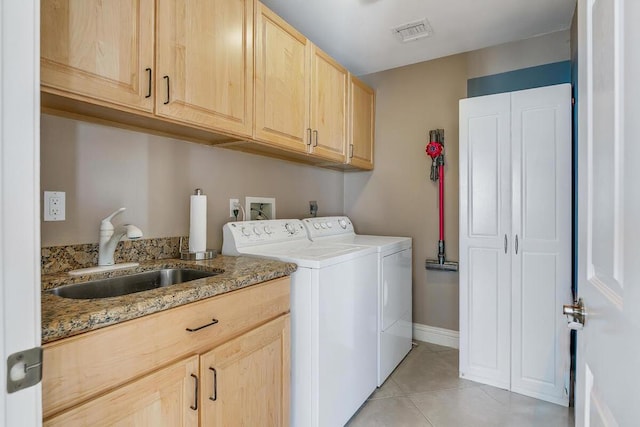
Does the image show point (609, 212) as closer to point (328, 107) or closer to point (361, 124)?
point (328, 107)

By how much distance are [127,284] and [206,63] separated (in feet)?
3.36

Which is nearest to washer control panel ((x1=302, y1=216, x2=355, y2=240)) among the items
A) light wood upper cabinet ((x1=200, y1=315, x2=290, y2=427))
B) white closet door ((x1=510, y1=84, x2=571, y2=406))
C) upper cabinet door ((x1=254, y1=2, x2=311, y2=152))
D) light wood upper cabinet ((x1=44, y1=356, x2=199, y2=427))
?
upper cabinet door ((x1=254, y1=2, x2=311, y2=152))

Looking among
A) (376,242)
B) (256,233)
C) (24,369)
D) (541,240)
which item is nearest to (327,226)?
(376,242)

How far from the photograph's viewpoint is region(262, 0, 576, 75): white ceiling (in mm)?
2113

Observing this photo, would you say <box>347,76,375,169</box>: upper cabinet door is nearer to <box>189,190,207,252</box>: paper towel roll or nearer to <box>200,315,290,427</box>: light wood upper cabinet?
<box>189,190,207,252</box>: paper towel roll

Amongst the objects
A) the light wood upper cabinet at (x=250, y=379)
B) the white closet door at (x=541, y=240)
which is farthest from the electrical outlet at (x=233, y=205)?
the white closet door at (x=541, y=240)

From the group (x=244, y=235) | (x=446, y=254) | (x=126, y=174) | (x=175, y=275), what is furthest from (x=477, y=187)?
(x=126, y=174)

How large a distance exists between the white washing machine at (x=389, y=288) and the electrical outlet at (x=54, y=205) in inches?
57.8

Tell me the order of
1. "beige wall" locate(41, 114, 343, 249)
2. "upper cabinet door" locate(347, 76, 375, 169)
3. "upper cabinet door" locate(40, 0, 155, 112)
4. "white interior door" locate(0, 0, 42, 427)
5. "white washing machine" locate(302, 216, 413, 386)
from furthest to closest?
"upper cabinet door" locate(347, 76, 375, 169), "white washing machine" locate(302, 216, 413, 386), "beige wall" locate(41, 114, 343, 249), "upper cabinet door" locate(40, 0, 155, 112), "white interior door" locate(0, 0, 42, 427)

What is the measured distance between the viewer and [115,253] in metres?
1.49

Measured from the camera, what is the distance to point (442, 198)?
2820 mm

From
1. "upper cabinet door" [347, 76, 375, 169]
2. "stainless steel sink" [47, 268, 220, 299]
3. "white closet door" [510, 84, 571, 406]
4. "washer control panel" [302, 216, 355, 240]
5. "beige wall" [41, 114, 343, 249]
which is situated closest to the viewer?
"stainless steel sink" [47, 268, 220, 299]

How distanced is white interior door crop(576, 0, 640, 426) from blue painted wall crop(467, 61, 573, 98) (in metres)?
1.98

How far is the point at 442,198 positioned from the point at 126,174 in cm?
232
